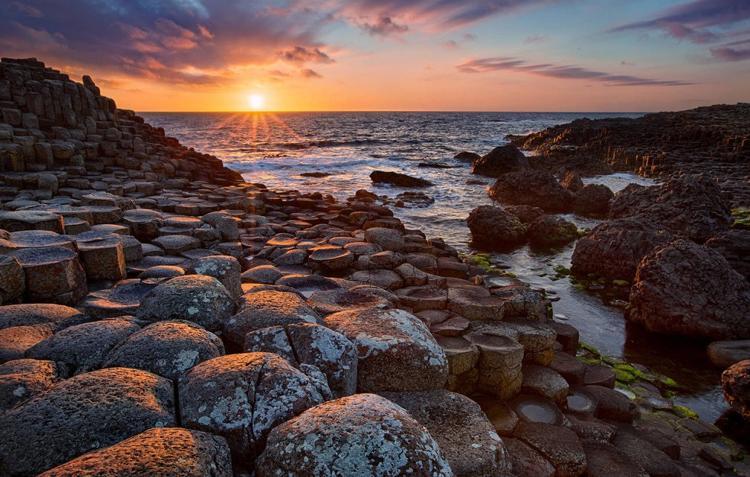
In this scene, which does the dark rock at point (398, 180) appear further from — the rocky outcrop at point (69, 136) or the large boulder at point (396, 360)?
the large boulder at point (396, 360)

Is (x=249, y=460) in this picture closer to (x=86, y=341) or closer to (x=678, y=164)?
(x=86, y=341)

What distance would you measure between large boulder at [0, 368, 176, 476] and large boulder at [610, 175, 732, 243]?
12.4 m

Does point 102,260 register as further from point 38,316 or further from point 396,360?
point 396,360

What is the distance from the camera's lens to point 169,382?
2.54m

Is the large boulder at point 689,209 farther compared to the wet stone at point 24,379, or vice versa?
the large boulder at point 689,209

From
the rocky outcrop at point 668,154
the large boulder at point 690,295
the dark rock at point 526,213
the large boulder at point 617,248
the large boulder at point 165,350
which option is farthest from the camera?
the rocky outcrop at point 668,154

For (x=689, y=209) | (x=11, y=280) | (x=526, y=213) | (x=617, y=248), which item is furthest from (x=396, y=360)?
(x=526, y=213)

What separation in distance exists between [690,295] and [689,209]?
19.4 ft

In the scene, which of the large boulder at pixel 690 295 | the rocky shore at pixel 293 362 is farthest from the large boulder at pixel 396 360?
the large boulder at pixel 690 295

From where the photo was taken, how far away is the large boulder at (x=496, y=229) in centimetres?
1277

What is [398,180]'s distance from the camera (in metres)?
24.1

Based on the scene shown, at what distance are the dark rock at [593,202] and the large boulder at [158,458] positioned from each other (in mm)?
17513

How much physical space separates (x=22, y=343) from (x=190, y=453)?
2220 millimetres

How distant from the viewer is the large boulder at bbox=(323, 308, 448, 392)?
10.5ft
